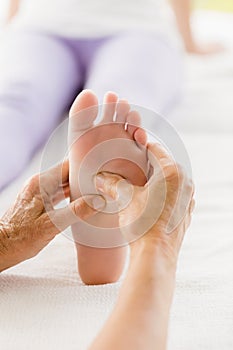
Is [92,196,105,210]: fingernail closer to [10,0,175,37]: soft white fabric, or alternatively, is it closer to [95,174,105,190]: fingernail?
[95,174,105,190]: fingernail

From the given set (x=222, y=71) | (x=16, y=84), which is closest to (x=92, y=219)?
(x=16, y=84)

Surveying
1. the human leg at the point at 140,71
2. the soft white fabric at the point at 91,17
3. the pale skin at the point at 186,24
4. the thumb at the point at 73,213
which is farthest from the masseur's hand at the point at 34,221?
the pale skin at the point at 186,24

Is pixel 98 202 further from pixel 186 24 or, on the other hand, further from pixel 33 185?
pixel 186 24

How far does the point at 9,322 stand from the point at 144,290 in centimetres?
21

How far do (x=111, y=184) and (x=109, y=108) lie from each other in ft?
0.40

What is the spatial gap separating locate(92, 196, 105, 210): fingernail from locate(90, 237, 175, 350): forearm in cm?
16

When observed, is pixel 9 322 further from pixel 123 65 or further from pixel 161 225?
pixel 123 65

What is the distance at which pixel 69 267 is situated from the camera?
3.34 feet

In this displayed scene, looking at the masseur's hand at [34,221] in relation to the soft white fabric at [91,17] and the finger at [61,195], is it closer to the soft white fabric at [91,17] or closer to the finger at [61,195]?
the finger at [61,195]

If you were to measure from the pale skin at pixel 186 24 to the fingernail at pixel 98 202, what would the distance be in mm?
1178

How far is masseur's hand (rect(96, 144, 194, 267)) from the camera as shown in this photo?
79 cm

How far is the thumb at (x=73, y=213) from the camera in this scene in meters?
0.92

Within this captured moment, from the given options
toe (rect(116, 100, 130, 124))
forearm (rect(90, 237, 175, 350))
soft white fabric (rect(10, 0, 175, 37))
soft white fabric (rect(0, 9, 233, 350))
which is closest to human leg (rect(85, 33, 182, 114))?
soft white fabric (rect(10, 0, 175, 37))

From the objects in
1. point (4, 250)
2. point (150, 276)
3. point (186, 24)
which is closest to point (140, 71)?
point (186, 24)
